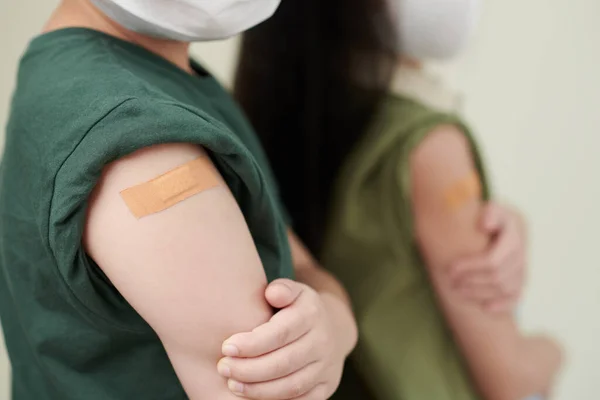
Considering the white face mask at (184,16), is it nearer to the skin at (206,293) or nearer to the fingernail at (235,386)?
the skin at (206,293)

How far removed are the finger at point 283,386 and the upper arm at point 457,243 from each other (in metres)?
0.33

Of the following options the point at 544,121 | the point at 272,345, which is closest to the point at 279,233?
the point at 272,345

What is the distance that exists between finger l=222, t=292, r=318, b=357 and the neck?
23 cm

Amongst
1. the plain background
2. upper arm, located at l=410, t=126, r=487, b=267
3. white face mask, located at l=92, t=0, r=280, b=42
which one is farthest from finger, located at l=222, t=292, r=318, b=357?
the plain background

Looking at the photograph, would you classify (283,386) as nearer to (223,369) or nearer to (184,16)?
(223,369)

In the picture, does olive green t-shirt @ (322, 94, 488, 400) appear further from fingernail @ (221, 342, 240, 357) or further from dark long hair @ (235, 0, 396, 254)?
fingernail @ (221, 342, 240, 357)

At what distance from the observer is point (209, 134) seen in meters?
0.36

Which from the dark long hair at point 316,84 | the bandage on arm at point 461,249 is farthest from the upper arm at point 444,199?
the dark long hair at point 316,84

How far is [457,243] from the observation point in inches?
27.8

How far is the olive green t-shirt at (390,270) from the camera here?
0.69 metres

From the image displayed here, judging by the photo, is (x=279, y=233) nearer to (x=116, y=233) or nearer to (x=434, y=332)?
(x=116, y=233)

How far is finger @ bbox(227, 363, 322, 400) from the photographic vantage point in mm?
381

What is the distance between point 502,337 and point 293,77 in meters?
0.43

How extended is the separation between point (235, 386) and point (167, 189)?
14 centimetres
